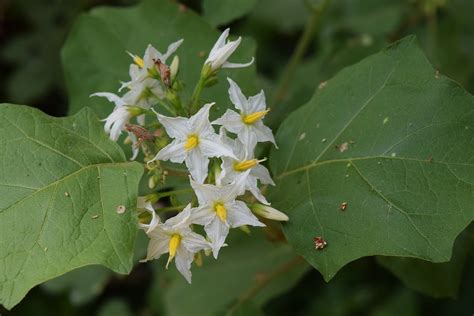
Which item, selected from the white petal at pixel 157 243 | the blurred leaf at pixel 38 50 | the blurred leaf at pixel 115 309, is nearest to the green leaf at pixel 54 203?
the white petal at pixel 157 243

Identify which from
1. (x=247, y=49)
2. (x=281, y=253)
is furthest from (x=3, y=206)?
(x=281, y=253)

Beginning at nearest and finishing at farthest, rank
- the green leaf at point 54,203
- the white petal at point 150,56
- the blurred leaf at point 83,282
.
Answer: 1. the green leaf at point 54,203
2. the white petal at point 150,56
3. the blurred leaf at point 83,282

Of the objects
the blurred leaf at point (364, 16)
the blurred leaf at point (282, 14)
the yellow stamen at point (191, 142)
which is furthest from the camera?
the blurred leaf at point (282, 14)

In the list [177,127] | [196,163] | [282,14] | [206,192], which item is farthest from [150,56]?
[282,14]

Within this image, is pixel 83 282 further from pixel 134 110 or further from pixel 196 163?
pixel 196 163

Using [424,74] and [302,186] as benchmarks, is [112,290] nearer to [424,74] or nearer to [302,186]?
[302,186]

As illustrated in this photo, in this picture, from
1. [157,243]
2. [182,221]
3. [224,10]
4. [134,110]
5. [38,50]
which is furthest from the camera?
[38,50]

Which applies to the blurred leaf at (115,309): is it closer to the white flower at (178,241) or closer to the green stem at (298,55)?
the green stem at (298,55)
